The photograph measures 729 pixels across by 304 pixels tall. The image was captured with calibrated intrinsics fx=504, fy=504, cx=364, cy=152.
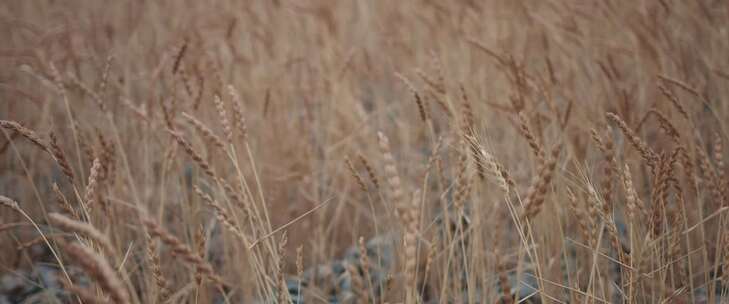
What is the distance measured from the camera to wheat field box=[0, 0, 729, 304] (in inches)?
32.4

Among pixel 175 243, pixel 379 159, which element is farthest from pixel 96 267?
pixel 379 159

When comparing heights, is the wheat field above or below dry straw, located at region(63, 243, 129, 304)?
below

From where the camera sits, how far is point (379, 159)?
1881 mm

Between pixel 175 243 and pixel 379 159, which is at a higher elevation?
pixel 175 243

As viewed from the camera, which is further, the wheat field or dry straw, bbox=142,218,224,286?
the wheat field

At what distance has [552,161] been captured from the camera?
0.50 meters

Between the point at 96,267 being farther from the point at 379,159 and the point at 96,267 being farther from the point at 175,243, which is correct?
the point at 379,159

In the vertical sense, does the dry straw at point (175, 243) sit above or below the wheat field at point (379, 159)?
above

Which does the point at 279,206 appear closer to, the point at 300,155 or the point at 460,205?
the point at 300,155

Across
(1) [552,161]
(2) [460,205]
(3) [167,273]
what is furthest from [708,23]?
(3) [167,273]

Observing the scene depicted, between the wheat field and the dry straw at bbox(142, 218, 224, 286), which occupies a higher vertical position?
the dry straw at bbox(142, 218, 224, 286)

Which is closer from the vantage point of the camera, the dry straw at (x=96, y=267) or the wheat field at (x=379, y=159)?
the dry straw at (x=96, y=267)

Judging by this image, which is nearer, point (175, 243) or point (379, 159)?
point (175, 243)

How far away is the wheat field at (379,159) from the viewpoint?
82 cm
